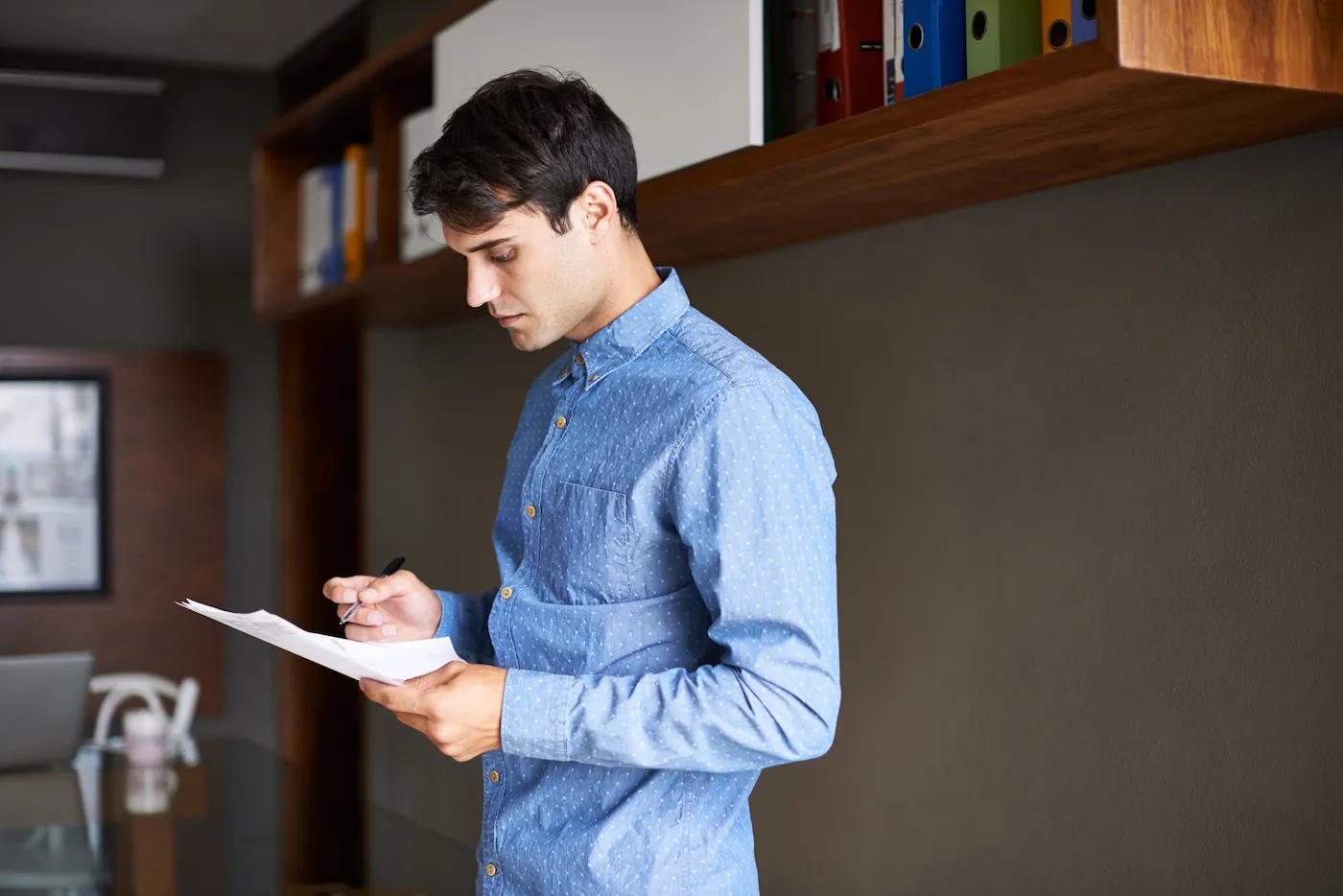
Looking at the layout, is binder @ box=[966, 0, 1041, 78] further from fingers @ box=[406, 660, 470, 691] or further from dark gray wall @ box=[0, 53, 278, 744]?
dark gray wall @ box=[0, 53, 278, 744]

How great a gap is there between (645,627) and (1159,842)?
2.55ft

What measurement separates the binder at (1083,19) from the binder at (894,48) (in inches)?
10.2

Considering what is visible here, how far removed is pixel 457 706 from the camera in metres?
1.22

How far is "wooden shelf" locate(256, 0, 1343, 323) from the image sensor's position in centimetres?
122

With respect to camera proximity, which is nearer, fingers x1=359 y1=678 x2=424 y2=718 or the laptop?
fingers x1=359 y1=678 x2=424 y2=718

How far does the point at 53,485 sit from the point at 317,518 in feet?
2.84

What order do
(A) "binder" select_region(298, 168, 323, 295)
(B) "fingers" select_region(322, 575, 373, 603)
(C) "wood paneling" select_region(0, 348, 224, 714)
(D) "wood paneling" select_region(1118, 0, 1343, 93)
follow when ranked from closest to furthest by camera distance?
(D) "wood paneling" select_region(1118, 0, 1343, 93)
(B) "fingers" select_region(322, 575, 373, 603)
(A) "binder" select_region(298, 168, 323, 295)
(C) "wood paneling" select_region(0, 348, 224, 714)

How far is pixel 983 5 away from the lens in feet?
4.86

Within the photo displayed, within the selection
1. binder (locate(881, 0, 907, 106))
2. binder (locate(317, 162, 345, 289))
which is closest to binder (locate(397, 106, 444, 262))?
binder (locate(317, 162, 345, 289))

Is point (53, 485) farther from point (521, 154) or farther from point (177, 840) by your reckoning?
point (521, 154)

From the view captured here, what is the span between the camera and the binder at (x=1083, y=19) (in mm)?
1347

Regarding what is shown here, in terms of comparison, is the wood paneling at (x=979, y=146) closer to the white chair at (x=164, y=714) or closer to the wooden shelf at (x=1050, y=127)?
the wooden shelf at (x=1050, y=127)

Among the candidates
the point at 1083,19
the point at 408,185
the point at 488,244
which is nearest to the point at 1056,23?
the point at 1083,19

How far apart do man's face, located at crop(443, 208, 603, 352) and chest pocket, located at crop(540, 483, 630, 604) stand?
18cm
